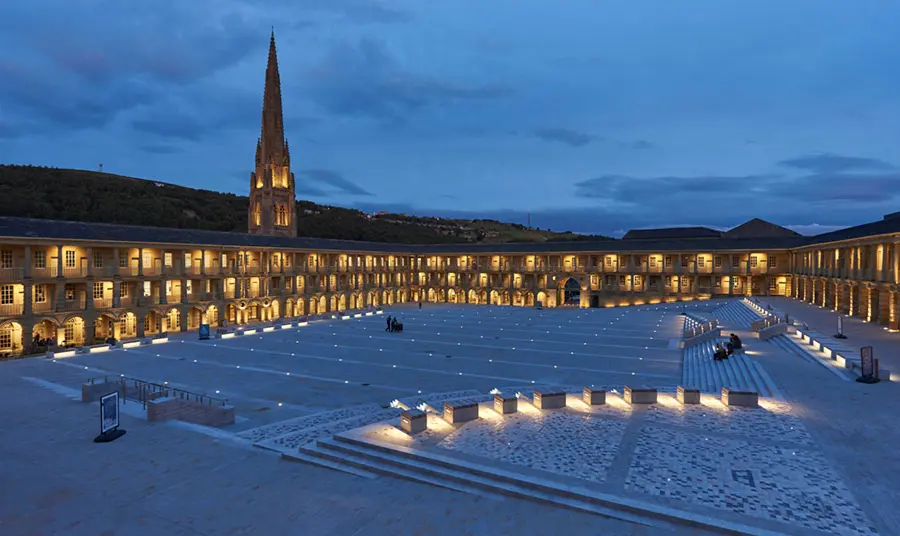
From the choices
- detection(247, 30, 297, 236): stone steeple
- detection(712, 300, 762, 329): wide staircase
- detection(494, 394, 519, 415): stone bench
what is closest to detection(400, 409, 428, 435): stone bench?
detection(494, 394, 519, 415): stone bench

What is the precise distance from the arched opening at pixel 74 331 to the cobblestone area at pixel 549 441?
118ft

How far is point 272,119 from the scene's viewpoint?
74.2 meters

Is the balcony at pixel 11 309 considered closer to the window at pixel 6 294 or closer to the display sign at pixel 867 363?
the window at pixel 6 294

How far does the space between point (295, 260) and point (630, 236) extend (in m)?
56.2

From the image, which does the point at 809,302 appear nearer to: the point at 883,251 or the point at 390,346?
the point at 883,251

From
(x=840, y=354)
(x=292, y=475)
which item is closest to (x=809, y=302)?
(x=840, y=354)

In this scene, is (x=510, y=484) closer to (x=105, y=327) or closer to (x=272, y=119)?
(x=105, y=327)

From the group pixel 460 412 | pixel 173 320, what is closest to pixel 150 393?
pixel 460 412

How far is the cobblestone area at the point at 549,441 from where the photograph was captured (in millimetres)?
12922

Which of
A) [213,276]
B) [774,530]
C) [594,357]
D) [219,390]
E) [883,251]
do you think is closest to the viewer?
[774,530]

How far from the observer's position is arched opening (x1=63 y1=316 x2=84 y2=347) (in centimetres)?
3834

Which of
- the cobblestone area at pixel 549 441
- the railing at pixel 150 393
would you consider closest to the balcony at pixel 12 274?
the railing at pixel 150 393

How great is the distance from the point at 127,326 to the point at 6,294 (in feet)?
28.0

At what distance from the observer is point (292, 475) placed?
12992 millimetres
